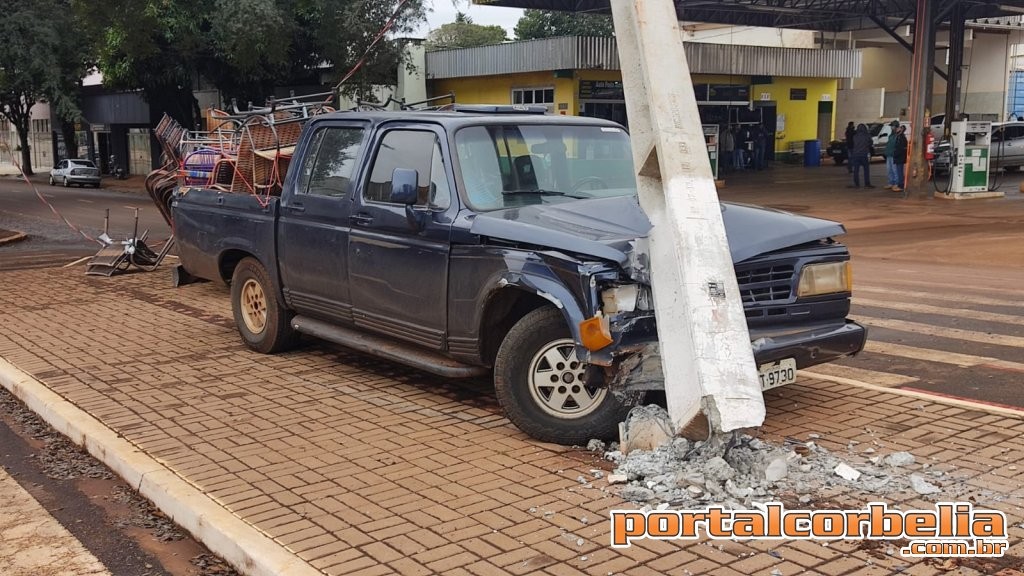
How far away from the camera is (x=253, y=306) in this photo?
8336 mm

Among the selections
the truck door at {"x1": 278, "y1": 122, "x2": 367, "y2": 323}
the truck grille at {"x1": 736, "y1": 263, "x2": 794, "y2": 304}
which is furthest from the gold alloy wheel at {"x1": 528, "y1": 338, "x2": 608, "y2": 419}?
the truck door at {"x1": 278, "y1": 122, "x2": 367, "y2": 323}

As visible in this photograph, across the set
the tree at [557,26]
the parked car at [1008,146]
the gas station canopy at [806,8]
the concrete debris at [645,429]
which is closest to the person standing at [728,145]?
the gas station canopy at [806,8]

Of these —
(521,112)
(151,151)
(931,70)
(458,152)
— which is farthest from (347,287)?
(151,151)

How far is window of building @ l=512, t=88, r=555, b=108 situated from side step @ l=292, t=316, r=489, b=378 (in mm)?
27853

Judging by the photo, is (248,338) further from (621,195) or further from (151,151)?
(151,151)

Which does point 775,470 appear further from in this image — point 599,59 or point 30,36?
point 599,59

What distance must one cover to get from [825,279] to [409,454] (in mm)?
2702

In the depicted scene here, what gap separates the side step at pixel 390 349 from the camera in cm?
614

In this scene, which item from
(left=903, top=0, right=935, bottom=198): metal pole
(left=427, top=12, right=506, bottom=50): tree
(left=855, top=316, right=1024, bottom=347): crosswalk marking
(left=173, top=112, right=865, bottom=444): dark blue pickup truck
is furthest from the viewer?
(left=427, top=12, right=506, bottom=50): tree

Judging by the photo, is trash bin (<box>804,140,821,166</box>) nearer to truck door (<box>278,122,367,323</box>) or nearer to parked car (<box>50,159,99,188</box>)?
parked car (<box>50,159,99,188</box>)

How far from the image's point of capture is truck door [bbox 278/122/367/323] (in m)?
7.10

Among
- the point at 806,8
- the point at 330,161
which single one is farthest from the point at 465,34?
the point at 330,161

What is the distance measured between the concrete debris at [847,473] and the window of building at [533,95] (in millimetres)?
30311

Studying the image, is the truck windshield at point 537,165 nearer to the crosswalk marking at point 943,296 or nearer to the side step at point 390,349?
the side step at point 390,349
